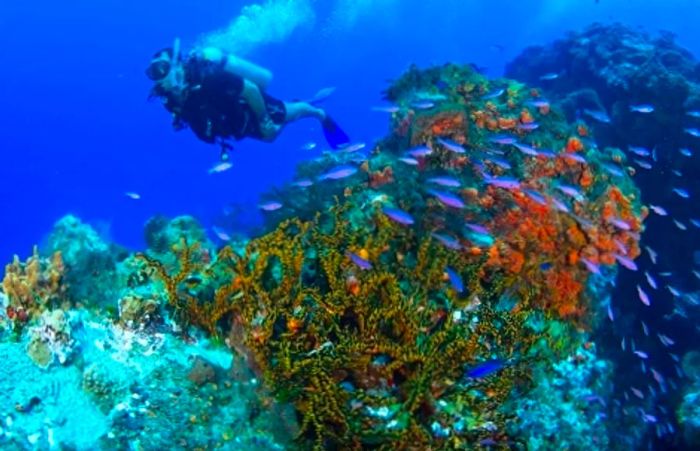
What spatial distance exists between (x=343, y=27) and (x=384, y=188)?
102582 mm

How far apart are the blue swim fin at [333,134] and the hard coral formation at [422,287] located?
2676 mm

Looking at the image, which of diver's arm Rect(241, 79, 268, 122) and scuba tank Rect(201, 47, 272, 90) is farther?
diver's arm Rect(241, 79, 268, 122)

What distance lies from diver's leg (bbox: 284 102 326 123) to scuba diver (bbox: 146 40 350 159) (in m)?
0.65

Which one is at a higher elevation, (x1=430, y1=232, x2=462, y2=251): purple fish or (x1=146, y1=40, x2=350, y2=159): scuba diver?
(x1=146, y1=40, x2=350, y2=159): scuba diver

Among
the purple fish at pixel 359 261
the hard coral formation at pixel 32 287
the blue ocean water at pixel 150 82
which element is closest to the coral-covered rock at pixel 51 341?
the hard coral formation at pixel 32 287

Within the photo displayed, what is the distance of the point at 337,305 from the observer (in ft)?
15.3

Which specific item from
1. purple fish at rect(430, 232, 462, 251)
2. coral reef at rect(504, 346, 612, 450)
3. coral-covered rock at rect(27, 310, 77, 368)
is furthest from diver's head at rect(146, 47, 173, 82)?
coral reef at rect(504, 346, 612, 450)

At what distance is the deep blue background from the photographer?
236 ft

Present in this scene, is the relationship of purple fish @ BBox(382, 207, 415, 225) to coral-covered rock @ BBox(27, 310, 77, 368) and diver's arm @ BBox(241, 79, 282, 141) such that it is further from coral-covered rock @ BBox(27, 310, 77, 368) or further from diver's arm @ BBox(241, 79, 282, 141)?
diver's arm @ BBox(241, 79, 282, 141)

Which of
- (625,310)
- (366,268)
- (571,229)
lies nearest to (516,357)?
(366,268)

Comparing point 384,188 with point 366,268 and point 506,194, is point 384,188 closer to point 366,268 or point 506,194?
point 506,194

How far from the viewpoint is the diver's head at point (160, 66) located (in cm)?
811

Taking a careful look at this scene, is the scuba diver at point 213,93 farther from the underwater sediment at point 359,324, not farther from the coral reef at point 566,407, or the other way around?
the coral reef at point 566,407

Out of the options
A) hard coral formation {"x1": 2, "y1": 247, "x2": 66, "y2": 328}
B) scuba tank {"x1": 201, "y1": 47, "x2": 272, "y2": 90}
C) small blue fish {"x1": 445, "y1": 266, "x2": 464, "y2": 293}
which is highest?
scuba tank {"x1": 201, "y1": 47, "x2": 272, "y2": 90}
